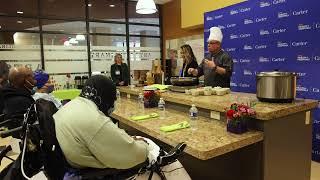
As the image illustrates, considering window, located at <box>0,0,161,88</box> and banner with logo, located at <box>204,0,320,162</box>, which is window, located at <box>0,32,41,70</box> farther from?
banner with logo, located at <box>204,0,320,162</box>

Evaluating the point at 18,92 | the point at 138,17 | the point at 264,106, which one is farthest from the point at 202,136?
the point at 138,17

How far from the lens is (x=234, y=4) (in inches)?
172

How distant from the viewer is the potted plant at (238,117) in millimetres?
1720

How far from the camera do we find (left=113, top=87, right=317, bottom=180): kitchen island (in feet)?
5.33

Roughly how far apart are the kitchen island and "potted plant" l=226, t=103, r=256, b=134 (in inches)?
1.9

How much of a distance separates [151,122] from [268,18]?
266 centimetres

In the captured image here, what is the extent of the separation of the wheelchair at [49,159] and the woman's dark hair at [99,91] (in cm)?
25

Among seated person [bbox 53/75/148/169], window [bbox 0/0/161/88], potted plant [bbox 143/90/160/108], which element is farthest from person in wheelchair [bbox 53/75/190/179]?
window [bbox 0/0/161/88]

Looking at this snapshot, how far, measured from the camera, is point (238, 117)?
1716 millimetres

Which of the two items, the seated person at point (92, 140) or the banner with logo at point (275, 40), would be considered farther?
the banner with logo at point (275, 40)

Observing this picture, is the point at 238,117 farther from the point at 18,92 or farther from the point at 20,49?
the point at 20,49

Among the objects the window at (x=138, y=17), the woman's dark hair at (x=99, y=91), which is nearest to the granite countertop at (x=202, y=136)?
the woman's dark hair at (x=99, y=91)

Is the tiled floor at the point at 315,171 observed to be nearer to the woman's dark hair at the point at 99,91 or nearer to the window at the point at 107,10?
the woman's dark hair at the point at 99,91

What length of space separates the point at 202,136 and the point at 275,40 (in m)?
2.61
